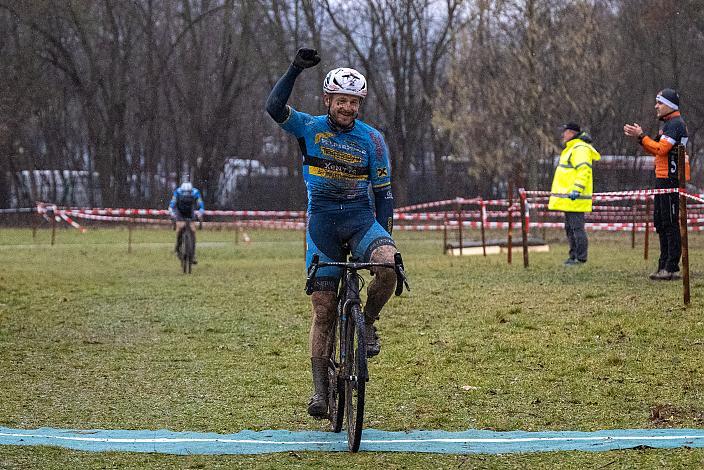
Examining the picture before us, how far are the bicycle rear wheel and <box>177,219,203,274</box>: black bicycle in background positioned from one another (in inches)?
610

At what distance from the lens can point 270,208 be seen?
51.0 meters

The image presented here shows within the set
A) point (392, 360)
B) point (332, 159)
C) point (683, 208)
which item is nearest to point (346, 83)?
point (332, 159)

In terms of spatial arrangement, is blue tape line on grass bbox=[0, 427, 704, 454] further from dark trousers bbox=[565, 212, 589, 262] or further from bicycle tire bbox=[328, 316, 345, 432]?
dark trousers bbox=[565, 212, 589, 262]

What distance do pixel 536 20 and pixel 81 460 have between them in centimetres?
3161

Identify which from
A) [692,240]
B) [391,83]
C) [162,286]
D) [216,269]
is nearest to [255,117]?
[391,83]

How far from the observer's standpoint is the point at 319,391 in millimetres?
7566

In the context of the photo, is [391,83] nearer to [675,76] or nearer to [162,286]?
[675,76]

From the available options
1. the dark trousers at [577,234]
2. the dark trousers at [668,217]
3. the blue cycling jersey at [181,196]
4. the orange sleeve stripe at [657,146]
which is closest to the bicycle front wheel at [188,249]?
the blue cycling jersey at [181,196]

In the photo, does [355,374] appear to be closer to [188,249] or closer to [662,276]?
[662,276]

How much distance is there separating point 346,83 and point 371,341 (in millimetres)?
1444

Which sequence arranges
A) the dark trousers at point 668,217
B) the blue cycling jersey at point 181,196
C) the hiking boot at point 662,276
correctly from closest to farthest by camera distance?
the dark trousers at point 668,217 < the hiking boot at point 662,276 < the blue cycling jersey at point 181,196

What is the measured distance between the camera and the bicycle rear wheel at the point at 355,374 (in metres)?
6.76

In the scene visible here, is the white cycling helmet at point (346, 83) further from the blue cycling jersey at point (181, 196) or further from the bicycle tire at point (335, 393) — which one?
the blue cycling jersey at point (181, 196)

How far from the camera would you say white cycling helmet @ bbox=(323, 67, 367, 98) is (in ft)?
24.4
